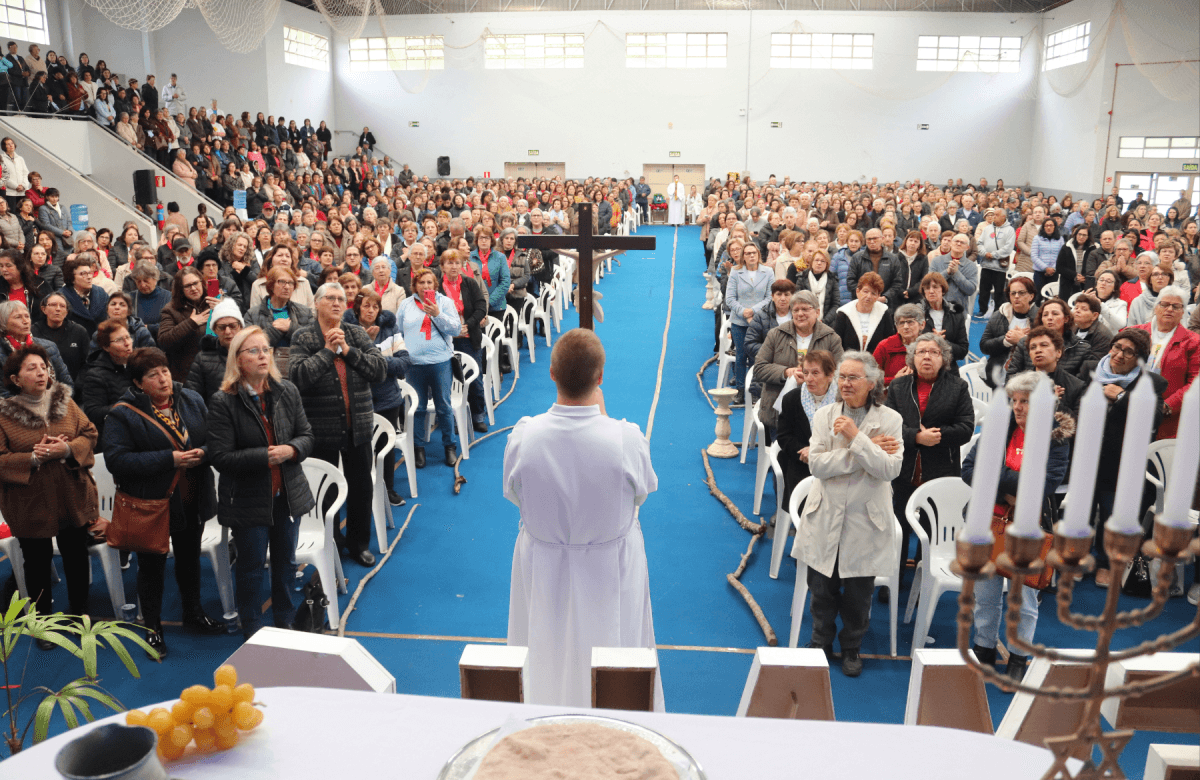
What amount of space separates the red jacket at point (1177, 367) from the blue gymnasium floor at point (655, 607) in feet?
3.55

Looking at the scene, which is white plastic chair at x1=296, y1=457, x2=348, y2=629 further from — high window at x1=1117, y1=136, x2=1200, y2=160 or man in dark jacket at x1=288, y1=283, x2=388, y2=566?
high window at x1=1117, y1=136, x2=1200, y2=160

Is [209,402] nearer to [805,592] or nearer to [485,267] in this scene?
[805,592]

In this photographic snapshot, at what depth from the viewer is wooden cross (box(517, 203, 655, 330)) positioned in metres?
4.07

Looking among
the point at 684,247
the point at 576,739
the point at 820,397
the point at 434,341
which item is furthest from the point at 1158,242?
the point at 684,247

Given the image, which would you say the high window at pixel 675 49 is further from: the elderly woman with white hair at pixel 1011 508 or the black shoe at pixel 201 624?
the black shoe at pixel 201 624

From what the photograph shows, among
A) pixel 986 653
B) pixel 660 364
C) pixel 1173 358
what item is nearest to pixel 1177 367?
pixel 1173 358

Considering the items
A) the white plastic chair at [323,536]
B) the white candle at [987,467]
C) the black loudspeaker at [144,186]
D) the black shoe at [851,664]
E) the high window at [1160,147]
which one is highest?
the high window at [1160,147]

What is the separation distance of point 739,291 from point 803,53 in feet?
71.7

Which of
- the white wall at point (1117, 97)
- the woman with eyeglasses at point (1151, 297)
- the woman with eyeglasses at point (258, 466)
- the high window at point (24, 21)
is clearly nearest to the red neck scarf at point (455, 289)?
the woman with eyeglasses at point (258, 466)

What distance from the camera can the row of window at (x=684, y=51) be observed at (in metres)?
26.2

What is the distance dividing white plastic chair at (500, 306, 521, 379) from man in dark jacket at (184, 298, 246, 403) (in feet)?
13.3

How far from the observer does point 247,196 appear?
1659 centimetres

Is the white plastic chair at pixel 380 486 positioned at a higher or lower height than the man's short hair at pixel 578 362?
lower

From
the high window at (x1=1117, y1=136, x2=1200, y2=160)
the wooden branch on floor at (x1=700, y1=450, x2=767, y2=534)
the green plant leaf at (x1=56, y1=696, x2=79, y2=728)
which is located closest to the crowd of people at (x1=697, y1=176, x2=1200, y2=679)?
the wooden branch on floor at (x1=700, y1=450, x2=767, y2=534)
